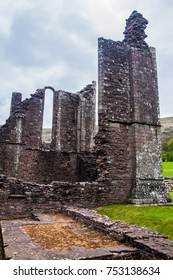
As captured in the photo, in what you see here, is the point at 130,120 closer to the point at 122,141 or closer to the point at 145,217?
the point at 122,141

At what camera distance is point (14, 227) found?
7.76 metres

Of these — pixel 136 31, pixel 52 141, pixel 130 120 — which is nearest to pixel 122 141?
pixel 130 120

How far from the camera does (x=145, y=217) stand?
9.16 m

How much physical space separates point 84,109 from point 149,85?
31.8ft

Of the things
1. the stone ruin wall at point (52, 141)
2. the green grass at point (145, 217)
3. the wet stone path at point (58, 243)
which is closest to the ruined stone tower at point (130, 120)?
the green grass at point (145, 217)

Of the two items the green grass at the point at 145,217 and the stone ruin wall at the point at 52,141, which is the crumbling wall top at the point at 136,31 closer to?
the stone ruin wall at the point at 52,141

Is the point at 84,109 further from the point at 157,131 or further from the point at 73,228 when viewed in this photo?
the point at 73,228

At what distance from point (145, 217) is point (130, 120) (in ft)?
19.1

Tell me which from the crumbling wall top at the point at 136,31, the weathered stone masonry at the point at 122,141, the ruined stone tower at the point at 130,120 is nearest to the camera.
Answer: the weathered stone masonry at the point at 122,141

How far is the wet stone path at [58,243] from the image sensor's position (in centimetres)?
488

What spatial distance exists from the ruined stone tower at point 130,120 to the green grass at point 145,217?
168 cm

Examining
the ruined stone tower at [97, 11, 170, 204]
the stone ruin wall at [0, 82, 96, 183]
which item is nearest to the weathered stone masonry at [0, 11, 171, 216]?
the ruined stone tower at [97, 11, 170, 204]

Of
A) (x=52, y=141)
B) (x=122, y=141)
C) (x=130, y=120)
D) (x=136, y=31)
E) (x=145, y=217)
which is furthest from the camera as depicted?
(x=52, y=141)

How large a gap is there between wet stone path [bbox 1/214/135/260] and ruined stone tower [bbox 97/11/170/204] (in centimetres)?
521
